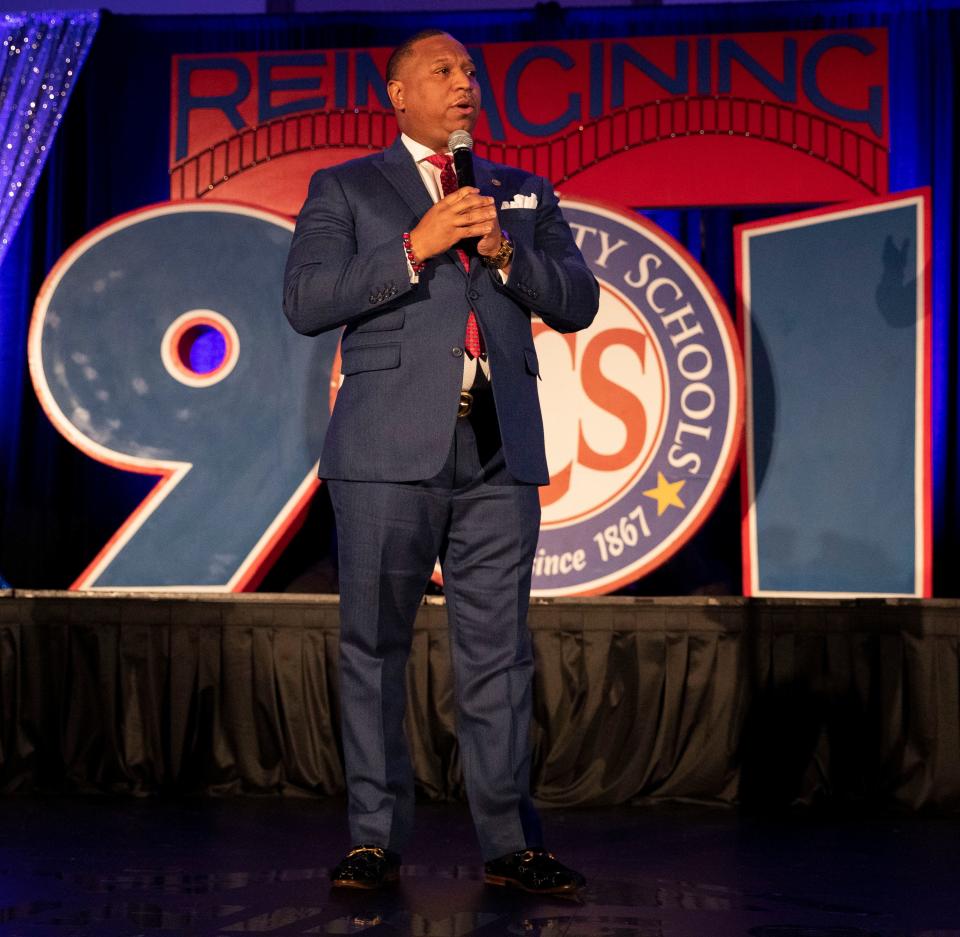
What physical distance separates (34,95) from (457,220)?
2.52 meters

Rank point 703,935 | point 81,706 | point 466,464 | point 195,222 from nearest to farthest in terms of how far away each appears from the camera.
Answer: point 703,935 < point 466,464 < point 81,706 < point 195,222

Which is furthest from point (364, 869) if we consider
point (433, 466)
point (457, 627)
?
point (433, 466)

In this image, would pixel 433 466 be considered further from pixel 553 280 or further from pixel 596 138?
pixel 596 138

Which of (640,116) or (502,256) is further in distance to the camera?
(640,116)

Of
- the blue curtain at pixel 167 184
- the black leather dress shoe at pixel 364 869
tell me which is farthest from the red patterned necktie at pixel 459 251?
the blue curtain at pixel 167 184

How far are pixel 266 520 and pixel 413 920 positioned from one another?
1964 millimetres

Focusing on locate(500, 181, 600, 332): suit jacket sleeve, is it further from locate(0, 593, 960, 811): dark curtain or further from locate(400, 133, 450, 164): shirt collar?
locate(0, 593, 960, 811): dark curtain

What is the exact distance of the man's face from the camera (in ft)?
6.94

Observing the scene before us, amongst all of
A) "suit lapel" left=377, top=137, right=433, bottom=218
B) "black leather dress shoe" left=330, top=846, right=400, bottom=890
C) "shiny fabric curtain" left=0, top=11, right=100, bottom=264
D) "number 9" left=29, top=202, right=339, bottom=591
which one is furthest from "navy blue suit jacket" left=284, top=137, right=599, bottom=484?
"shiny fabric curtain" left=0, top=11, right=100, bottom=264

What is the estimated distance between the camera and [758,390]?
364cm

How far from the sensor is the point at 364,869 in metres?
2.05

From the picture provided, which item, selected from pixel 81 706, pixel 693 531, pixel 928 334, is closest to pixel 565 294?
pixel 693 531

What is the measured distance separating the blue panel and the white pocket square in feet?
5.18

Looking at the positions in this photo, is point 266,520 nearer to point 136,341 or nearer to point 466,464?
point 136,341
